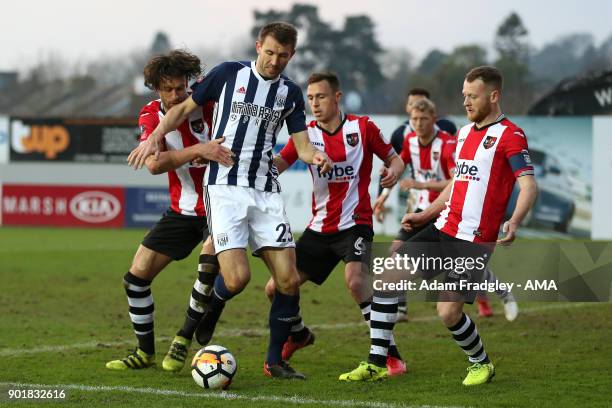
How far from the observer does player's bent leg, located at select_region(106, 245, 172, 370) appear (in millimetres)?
7461

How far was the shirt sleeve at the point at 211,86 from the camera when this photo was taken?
6891 mm

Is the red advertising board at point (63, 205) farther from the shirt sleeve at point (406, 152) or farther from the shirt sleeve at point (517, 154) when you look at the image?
the shirt sleeve at point (517, 154)

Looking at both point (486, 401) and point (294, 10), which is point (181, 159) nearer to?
point (486, 401)

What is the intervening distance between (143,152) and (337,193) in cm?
191

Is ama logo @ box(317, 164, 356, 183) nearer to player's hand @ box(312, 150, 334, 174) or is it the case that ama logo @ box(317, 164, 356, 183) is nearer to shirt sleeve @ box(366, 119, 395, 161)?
shirt sleeve @ box(366, 119, 395, 161)

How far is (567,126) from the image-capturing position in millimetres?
22031

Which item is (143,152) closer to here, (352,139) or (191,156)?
(191,156)

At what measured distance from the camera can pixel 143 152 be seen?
6.62 m

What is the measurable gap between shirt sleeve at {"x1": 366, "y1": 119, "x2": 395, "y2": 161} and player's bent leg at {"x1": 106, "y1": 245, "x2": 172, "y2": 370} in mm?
1843

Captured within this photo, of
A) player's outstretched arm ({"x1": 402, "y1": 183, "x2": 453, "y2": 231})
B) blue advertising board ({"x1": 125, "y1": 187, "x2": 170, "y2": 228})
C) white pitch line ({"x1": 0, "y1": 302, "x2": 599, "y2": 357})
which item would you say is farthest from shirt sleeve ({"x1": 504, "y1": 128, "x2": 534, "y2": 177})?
blue advertising board ({"x1": 125, "y1": 187, "x2": 170, "y2": 228})

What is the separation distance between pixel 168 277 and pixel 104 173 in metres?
12.0

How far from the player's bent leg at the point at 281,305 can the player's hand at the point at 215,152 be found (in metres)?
0.69

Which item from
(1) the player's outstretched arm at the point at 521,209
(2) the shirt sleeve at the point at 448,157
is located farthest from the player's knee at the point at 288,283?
(2) the shirt sleeve at the point at 448,157

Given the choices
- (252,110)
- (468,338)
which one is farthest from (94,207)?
(468,338)
